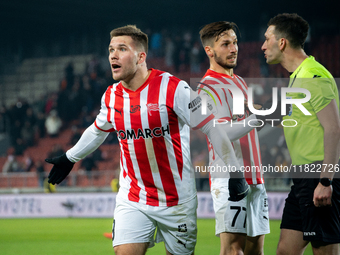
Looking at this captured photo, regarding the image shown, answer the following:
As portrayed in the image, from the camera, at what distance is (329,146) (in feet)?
9.99

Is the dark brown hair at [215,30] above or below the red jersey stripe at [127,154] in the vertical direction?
above

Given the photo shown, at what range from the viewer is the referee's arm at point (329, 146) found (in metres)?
3.04

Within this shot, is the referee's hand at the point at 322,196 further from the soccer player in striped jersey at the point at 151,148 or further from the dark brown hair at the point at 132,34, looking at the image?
the dark brown hair at the point at 132,34

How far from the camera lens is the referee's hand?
3.06 metres

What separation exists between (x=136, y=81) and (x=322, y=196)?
5.41 ft

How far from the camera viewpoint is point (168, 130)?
11.2ft

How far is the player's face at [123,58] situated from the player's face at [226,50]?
38.2 inches

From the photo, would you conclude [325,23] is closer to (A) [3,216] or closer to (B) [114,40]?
(A) [3,216]

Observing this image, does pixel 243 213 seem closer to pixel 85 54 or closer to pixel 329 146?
pixel 329 146

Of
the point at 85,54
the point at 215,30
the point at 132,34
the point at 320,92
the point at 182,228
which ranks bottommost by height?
the point at 182,228

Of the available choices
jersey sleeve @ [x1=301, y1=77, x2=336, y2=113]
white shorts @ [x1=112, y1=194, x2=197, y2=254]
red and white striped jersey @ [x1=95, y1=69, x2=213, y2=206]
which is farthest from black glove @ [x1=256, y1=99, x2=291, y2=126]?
white shorts @ [x1=112, y1=194, x2=197, y2=254]

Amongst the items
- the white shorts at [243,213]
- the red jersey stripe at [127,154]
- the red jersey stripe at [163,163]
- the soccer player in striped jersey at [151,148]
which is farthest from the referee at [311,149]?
the red jersey stripe at [127,154]

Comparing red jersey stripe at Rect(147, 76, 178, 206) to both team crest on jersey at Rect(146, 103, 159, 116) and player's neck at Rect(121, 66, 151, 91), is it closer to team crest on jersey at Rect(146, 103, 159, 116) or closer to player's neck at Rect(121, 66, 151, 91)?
team crest on jersey at Rect(146, 103, 159, 116)

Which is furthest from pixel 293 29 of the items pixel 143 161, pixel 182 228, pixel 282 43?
pixel 182 228
